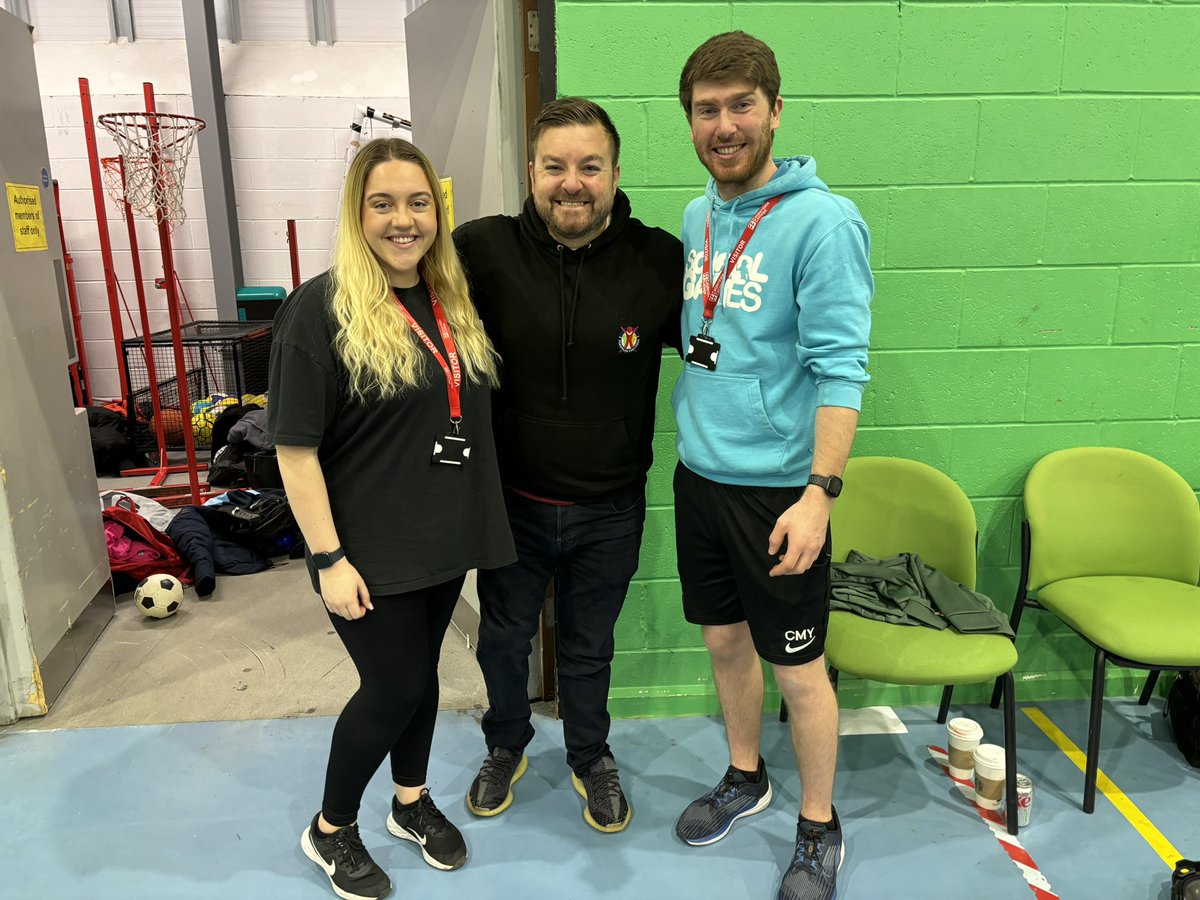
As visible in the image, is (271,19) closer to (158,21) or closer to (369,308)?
(158,21)

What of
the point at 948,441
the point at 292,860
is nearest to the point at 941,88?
the point at 948,441

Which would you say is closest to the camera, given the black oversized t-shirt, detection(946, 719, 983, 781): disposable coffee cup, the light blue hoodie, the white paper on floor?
the black oversized t-shirt

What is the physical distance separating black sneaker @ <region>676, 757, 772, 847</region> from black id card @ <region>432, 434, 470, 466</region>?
3.51 feet

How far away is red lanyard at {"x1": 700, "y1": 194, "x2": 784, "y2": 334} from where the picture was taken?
1.65m

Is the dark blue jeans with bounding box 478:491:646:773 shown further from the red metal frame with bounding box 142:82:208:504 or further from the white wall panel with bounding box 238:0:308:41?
the white wall panel with bounding box 238:0:308:41

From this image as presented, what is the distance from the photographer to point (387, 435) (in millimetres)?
1533

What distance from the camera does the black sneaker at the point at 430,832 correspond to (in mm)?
1897

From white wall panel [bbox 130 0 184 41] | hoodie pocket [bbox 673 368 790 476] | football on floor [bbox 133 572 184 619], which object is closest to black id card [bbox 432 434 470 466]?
hoodie pocket [bbox 673 368 790 476]

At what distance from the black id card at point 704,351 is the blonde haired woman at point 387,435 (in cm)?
41

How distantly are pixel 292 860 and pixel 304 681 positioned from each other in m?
0.86

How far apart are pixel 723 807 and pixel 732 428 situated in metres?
0.97

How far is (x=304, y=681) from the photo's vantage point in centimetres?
272

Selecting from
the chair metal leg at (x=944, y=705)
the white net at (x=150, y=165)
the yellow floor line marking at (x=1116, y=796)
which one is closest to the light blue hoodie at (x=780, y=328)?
the chair metal leg at (x=944, y=705)

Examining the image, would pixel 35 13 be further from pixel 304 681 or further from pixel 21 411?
pixel 304 681
